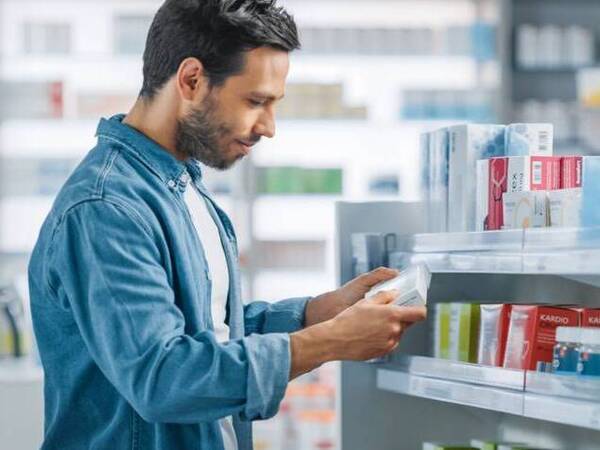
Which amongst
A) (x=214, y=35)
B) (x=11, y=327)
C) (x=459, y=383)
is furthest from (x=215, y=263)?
(x=11, y=327)

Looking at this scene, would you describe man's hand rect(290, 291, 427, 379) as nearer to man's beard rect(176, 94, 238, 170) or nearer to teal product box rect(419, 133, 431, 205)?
man's beard rect(176, 94, 238, 170)

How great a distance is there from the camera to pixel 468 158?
2.71 meters

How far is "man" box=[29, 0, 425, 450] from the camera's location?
2.11 metres

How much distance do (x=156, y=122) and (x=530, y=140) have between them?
854mm

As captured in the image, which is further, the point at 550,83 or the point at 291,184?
the point at 550,83

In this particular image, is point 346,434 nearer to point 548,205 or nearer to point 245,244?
point 548,205

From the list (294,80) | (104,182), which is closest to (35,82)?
(294,80)

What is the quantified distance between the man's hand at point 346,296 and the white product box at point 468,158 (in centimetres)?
21

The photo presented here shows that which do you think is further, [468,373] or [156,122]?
[468,373]

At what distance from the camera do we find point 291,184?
7.72 m

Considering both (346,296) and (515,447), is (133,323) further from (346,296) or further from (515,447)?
(515,447)

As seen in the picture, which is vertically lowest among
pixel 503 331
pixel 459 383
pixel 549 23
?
pixel 459 383

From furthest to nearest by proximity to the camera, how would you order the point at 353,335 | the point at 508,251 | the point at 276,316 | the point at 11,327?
the point at 11,327 → the point at 276,316 → the point at 508,251 → the point at 353,335

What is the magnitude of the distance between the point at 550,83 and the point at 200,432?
6.64 m
